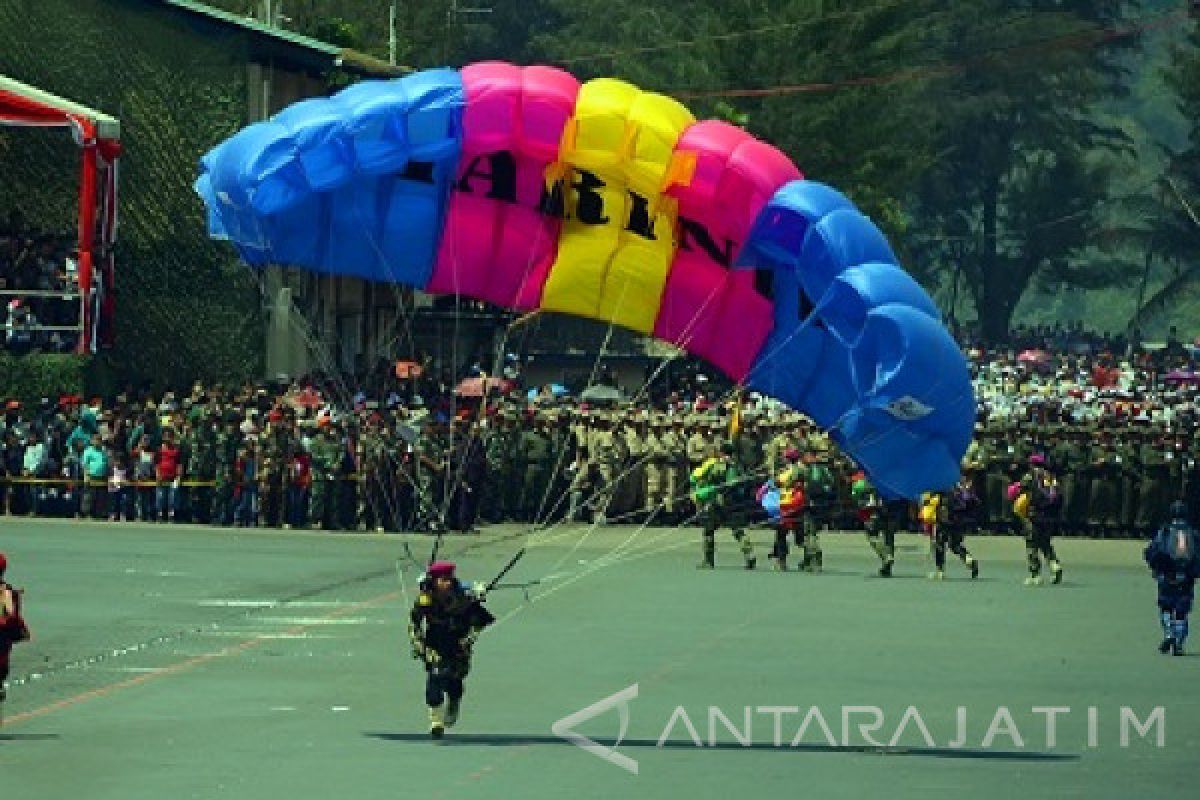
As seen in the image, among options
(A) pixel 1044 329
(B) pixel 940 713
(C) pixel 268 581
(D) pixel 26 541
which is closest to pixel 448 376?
(D) pixel 26 541

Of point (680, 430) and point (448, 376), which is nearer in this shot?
point (680, 430)

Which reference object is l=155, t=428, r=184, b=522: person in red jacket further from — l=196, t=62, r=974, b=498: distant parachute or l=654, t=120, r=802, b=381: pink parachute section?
l=654, t=120, r=802, b=381: pink parachute section

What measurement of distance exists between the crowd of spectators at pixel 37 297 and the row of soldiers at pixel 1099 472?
14343 mm

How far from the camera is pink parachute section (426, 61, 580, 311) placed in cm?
3022

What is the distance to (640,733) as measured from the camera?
101ft

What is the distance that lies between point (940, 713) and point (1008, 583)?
16.1 m

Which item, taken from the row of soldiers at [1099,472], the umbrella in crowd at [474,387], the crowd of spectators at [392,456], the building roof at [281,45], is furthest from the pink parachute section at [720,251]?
the building roof at [281,45]

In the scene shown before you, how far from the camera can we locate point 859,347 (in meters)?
29.5

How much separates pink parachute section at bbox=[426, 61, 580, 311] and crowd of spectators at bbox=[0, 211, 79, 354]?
87.3 ft

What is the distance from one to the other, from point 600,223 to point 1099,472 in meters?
27.9

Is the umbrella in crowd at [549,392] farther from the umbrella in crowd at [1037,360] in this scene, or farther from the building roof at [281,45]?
the umbrella in crowd at [1037,360]

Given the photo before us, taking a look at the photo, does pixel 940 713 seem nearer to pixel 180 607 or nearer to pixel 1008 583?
pixel 180 607

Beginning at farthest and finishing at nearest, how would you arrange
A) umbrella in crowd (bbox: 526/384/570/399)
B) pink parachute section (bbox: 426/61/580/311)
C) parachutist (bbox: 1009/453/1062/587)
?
umbrella in crowd (bbox: 526/384/570/399), parachutist (bbox: 1009/453/1062/587), pink parachute section (bbox: 426/61/580/311)

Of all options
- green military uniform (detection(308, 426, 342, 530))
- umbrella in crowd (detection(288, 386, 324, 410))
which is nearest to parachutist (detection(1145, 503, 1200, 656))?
green military uniform (detection(308, 426, 342, 530))
